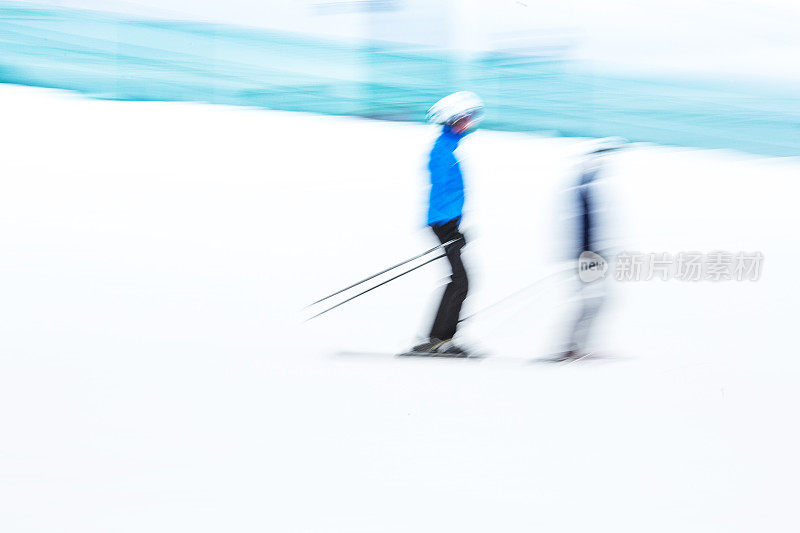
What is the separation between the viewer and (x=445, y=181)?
2951 mm

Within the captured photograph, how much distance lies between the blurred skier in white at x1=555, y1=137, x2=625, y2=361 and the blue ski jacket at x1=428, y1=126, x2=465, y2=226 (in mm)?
509

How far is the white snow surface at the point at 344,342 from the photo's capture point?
2.59 m

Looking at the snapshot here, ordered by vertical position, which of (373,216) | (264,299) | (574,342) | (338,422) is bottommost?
(338,422)

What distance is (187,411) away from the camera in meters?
2.89

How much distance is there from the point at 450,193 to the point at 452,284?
38 cm

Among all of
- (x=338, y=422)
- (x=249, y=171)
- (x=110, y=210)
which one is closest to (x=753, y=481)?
(x=338, y=422)

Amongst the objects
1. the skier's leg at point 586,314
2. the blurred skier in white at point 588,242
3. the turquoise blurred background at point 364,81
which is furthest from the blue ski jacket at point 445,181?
the turquoise blurred background at point 364,81

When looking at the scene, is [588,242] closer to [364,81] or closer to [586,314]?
[586,314]

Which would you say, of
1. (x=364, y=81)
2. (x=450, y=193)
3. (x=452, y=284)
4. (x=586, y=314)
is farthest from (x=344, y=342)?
(x=364, y=81)

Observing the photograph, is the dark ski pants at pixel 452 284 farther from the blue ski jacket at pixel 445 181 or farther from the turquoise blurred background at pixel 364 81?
the turquoise blurred background at pixel 364 81

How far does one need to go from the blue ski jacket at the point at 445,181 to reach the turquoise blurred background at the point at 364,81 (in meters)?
0.90

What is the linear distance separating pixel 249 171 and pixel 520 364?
Result: 172cm

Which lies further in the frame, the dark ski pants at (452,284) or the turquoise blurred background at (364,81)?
the turquoise blurred background at (364,81)

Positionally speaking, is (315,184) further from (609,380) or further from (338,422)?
(609,380)
